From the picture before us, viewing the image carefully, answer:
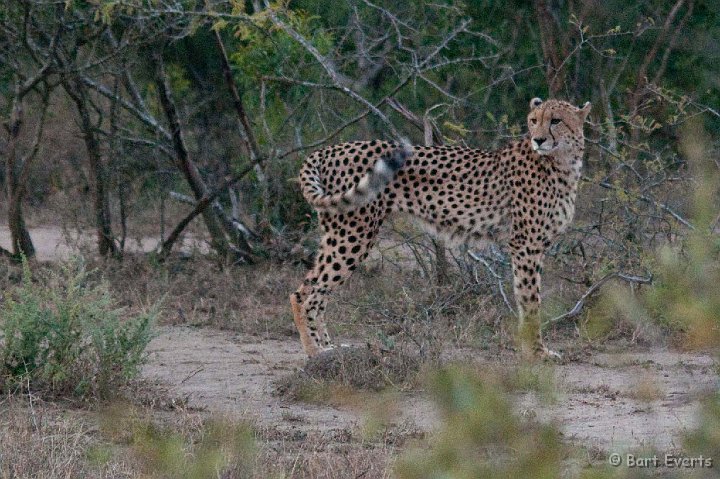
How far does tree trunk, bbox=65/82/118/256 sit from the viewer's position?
888 centimetres

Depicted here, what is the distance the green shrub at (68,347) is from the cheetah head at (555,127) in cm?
237

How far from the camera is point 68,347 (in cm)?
544

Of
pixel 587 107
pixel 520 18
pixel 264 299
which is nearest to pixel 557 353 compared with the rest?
pixel 587 107

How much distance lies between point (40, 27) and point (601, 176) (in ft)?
12.7

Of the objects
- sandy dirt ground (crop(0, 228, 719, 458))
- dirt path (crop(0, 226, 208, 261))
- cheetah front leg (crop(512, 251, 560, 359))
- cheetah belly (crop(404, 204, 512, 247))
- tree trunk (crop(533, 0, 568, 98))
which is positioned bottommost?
sandy dirt ground (crop(0, 228, 719, 458))

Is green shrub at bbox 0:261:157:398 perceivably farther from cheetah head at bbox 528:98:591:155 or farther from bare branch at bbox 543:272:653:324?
cheetah head at bbox 528:98:591:155

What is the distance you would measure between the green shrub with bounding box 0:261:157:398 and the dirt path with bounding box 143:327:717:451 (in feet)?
1.11

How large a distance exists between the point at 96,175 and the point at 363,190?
3.02m

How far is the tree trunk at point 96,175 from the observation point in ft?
29.1

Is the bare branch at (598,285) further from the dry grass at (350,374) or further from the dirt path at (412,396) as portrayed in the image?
the dry grass at (350,374)

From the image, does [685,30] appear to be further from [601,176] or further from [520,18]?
[601,176]

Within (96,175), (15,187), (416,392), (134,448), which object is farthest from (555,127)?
(15,187)

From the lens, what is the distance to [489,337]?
6.79 m

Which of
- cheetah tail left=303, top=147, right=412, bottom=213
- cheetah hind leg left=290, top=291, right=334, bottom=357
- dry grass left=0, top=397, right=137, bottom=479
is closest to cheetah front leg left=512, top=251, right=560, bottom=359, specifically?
cheetah tail left=303, top=147, right=412, bottom=213
